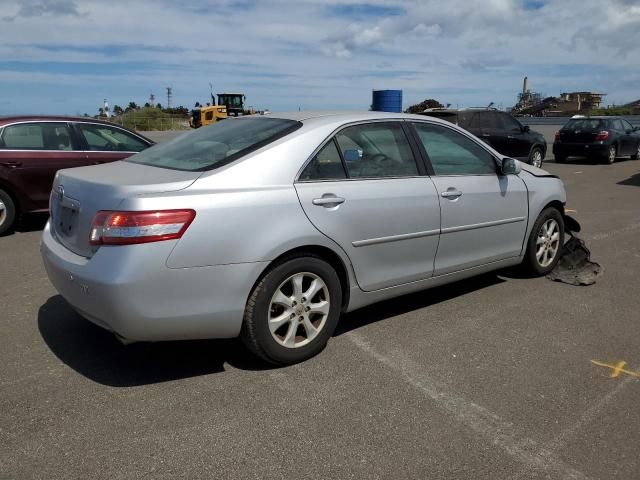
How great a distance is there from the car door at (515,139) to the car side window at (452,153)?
37.9 feet

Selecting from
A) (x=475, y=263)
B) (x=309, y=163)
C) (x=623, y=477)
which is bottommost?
(x=623, y=477)

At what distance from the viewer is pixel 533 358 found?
3.95 metres

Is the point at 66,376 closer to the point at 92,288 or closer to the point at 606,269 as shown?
the point at 92,288

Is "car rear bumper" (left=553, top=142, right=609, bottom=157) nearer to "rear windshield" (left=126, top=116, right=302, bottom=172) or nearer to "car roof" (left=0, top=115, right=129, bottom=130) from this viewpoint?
"car roof" (left=0, top=115, right=129, bottom=130)

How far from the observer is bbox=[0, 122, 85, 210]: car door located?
7633 millimetres

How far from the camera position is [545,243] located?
→ 565 cm

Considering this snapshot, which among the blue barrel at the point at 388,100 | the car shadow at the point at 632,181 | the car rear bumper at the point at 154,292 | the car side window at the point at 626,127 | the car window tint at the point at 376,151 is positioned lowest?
the car shadow at the point at 632,181

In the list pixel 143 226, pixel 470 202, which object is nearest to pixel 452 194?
pixel 470 202

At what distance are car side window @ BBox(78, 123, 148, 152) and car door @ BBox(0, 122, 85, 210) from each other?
25 centimetres

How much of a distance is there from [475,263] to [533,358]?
1118mm

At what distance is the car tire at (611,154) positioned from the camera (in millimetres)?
17953

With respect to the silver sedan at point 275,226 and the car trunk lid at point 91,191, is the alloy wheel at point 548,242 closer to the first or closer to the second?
the silver sedan at point 275,226

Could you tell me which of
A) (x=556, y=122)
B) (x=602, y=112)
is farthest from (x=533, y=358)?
(x=602, y=112)

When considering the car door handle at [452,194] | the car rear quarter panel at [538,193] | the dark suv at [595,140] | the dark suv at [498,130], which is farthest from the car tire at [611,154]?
the car door handle at [452,194]
